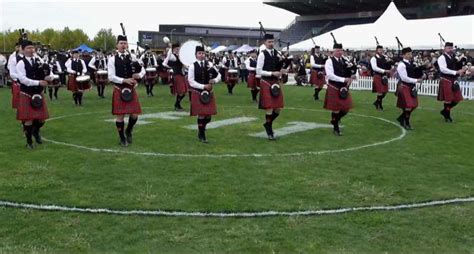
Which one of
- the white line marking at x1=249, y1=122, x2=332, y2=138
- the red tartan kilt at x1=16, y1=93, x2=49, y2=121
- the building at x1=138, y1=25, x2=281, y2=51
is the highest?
the building at x1=138, y1=25, x2=281, y2=51

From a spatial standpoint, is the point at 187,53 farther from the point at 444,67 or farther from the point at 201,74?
the point at 444,67

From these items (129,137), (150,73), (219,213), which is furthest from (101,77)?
(219,213)

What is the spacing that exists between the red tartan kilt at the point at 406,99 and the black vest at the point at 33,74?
6.90 meters

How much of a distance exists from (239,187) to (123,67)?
368 centimetres

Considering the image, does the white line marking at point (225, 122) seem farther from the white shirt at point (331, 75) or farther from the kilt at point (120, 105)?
the white shirt at point (331, 75)

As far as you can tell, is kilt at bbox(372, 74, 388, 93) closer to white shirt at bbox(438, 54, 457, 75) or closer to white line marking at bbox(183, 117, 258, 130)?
white shirt at bbox(438, 54, 457, 75)

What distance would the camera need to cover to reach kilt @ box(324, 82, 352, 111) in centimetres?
1064

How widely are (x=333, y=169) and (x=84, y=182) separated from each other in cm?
322

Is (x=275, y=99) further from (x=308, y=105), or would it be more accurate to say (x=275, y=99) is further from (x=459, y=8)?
(x=459, y=8)

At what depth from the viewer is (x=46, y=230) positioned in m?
5.03

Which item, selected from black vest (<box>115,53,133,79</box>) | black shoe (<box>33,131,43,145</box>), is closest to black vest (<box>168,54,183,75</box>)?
black vest (<box>115,53,133,79</box>)

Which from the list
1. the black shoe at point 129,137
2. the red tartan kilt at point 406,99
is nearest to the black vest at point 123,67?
the black shoe at point 129,137

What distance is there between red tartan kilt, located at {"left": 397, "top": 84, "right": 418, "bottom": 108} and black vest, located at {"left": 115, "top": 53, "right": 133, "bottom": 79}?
556 cm

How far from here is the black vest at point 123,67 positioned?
922 centimetres
